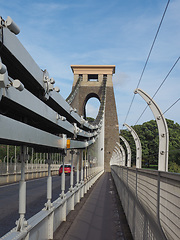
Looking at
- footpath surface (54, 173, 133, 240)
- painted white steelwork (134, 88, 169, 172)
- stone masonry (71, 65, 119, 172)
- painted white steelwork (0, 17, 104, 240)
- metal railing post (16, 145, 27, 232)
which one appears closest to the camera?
painted white steelwork (0, 17, 104, 240)

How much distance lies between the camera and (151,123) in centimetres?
9981

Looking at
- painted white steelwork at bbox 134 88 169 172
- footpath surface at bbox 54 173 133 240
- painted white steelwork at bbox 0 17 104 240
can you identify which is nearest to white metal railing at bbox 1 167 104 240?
painted white steelwork at bbox 0 17 104 240

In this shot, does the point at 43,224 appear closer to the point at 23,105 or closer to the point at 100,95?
the point at 23,105

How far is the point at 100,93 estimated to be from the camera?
94.2 m

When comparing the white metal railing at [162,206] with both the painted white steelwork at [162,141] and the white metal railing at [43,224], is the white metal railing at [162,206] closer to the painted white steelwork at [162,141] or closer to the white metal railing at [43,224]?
the white metal railing at [43,224]

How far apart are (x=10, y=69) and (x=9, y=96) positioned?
1070mm

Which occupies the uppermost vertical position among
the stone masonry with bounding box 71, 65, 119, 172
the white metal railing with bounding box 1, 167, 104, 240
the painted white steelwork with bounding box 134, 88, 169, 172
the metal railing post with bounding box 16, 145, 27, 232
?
the stone masonry with bounding box 71, 65, 119, 172

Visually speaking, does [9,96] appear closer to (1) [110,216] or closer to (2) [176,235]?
(2) [176,235]

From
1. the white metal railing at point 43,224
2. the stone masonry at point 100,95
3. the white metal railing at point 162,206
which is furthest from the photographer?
the stone masonry at point 100,95

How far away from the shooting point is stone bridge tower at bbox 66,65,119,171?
280 ft

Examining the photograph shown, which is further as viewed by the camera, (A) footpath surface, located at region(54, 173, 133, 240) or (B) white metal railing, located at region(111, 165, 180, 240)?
(A) footpath surface, located at region(54, 173, 133, 240)

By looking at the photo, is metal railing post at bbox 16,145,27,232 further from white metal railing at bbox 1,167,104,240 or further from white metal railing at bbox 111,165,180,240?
white metal railing at bbox 111,165,180,240

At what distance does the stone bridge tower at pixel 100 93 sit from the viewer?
85.2 meters

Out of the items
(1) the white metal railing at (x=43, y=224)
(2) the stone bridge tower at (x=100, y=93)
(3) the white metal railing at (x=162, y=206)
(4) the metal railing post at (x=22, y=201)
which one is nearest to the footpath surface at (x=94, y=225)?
(1) the white metal railing at (x=43, y=224)
